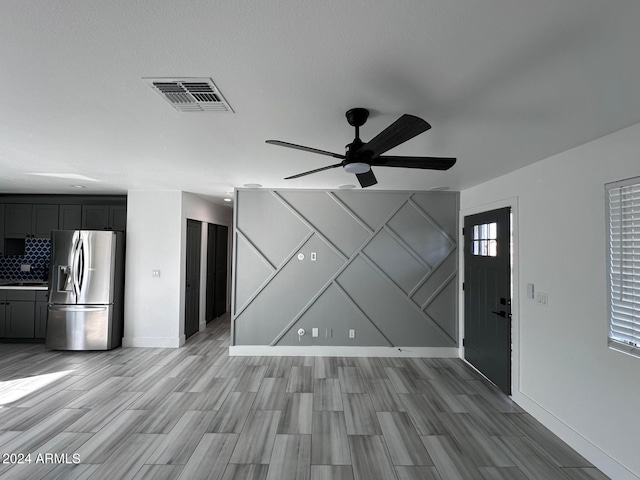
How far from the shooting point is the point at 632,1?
107cm

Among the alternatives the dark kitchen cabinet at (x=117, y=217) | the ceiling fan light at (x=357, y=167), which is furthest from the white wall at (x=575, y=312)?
the dark kitchen cabinet at (x=117, y=217)

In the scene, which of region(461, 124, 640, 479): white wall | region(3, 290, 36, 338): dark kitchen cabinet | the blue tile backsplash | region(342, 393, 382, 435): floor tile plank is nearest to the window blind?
region(461, 124, 640, 479): white wall

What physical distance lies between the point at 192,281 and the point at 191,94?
441cm

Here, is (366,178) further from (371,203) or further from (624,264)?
(371,203)

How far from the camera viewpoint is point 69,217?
5.27 metres

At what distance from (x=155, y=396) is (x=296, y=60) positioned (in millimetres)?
3600

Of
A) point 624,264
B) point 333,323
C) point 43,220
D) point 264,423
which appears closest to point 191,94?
point 264,423

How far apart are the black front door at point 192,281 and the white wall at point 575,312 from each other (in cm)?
491

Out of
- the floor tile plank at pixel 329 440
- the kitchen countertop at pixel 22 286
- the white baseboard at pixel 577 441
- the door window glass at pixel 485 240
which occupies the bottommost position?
the floor tile plank at pixel 329 440

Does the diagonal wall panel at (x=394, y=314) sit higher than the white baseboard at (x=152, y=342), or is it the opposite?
the diagonal wall panel at (x=394, y=314)

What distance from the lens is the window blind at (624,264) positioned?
2098mm

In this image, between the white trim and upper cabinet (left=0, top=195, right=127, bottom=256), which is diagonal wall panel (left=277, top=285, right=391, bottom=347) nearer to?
the white trim

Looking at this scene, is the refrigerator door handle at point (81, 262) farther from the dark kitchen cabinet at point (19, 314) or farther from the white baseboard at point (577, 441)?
the white baseboard at point (577, 441)

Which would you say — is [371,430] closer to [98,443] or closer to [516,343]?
[516,343]
